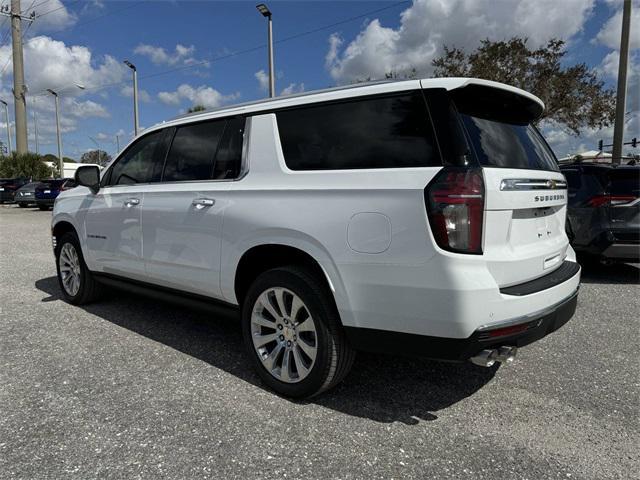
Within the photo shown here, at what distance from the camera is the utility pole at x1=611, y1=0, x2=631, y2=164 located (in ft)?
41.7

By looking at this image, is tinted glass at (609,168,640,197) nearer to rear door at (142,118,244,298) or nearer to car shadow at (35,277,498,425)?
car shadow at (35,277,498,425)

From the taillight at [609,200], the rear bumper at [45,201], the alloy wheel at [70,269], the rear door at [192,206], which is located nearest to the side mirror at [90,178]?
the alloy wheel at [70,269]

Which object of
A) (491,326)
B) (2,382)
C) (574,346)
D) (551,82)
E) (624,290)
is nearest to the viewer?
(491,326)

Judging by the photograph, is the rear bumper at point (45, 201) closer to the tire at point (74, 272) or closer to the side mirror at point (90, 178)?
the tire at point (74, 272)

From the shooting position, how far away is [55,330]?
4523 millimetres

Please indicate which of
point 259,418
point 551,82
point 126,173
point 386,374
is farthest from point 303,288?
point 551,82

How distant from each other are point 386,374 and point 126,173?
3010mm

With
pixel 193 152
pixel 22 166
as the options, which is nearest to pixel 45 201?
pixel 22 166

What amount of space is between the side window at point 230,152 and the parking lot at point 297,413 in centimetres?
144

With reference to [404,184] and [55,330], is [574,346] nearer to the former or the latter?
[404,184]

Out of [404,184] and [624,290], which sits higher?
[404,184]

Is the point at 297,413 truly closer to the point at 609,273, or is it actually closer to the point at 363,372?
the point at 363,372

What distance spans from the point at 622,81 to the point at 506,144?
42.6 feet

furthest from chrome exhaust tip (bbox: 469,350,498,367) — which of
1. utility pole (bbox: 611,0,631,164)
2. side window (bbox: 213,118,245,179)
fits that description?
utility pole (bbox: 611,0,631,164)
